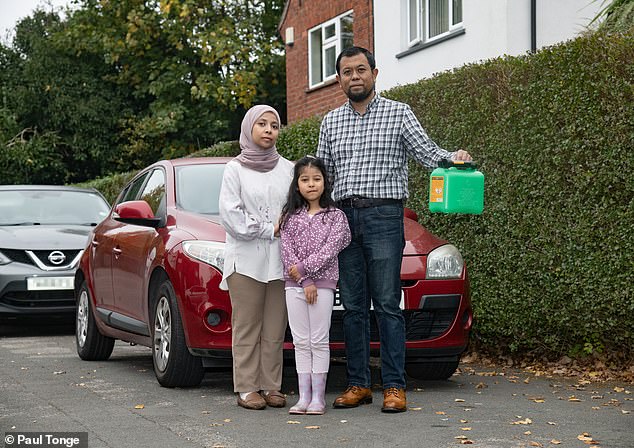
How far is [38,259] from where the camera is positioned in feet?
40.9

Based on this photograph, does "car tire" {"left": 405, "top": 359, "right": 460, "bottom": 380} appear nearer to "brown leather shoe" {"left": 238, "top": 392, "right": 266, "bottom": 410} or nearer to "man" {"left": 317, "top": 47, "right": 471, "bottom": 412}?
"man" {"left": 317, "top": 47, "right": 471, "bottom": 412}

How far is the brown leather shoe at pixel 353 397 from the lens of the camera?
695cm

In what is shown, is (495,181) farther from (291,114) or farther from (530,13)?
(291,114)

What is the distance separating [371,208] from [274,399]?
4.29 feet

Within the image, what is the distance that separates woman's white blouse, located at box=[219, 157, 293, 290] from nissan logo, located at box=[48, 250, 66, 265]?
577 centimetres

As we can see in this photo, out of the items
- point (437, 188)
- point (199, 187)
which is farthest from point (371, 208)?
point (199, 187)

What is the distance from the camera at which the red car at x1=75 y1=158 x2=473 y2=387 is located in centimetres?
738

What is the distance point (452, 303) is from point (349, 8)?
13637 millimetres

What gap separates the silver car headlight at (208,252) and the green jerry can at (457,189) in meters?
1.39

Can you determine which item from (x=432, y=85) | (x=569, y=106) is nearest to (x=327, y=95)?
(x=432, y=85)

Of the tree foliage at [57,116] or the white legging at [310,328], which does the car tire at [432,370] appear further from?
the tree foliage at [57,116]

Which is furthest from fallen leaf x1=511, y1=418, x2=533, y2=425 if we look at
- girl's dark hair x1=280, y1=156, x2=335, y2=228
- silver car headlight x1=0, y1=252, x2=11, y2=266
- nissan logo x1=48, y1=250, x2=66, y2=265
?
silver car headlight x1=0, y1=252, x2=11, y2=266

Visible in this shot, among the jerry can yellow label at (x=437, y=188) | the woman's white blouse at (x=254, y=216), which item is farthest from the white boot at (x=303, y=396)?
the jerry can yellow label at (x=437, y=188)

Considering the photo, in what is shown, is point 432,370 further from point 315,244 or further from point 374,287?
point 315,244
